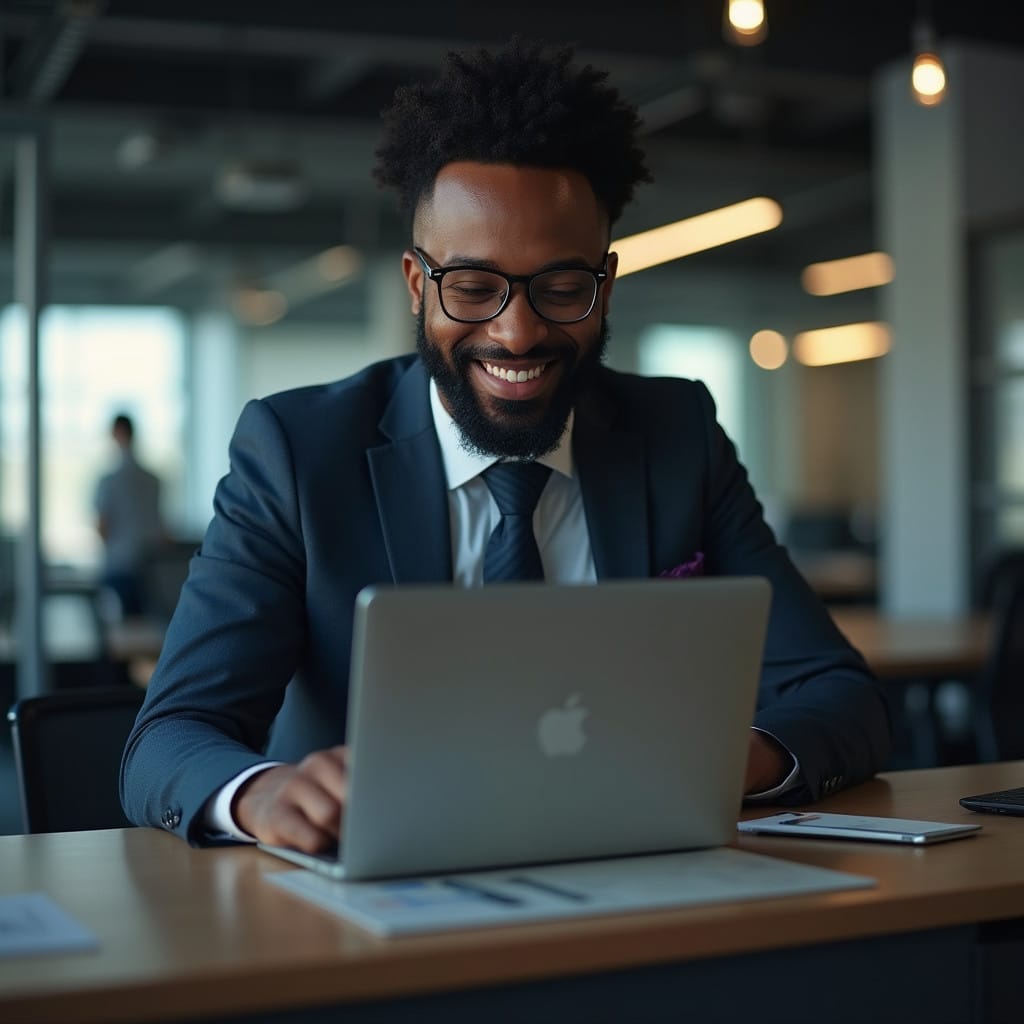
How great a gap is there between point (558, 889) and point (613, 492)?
0.89 metres

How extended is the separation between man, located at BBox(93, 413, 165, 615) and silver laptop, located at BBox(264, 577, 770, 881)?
9.14 meters

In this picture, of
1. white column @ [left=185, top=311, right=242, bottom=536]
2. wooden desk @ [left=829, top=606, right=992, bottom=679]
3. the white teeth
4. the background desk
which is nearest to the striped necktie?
the white teeth

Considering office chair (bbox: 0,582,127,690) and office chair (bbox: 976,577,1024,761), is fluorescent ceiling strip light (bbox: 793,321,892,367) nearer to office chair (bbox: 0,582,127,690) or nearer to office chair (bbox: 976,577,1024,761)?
office chair (bbox: 0,582,127,690)

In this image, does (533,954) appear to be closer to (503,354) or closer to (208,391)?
(503,354)

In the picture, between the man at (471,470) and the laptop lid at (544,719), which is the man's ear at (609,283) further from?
the laptop lid at (544,719)

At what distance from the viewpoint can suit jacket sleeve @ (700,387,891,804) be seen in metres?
1.90

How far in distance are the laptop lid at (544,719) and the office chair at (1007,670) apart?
9.54 ft

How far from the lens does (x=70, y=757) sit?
6.81 feet

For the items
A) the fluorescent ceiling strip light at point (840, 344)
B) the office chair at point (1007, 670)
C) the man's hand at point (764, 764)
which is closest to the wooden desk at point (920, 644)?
the office chair at point (1007, 670)

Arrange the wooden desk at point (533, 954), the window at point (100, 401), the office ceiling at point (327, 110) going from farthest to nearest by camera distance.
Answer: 1. the window at point (100, 401)
2. the office ceiling at point (327, 110)
3. the wooden desk at point (533, 954)

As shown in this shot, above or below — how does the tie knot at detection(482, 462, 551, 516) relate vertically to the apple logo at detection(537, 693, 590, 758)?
above

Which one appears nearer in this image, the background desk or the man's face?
the man's face

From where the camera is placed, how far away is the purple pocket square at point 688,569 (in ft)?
6.99

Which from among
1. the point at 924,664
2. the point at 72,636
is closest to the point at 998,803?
the point at 924,664
